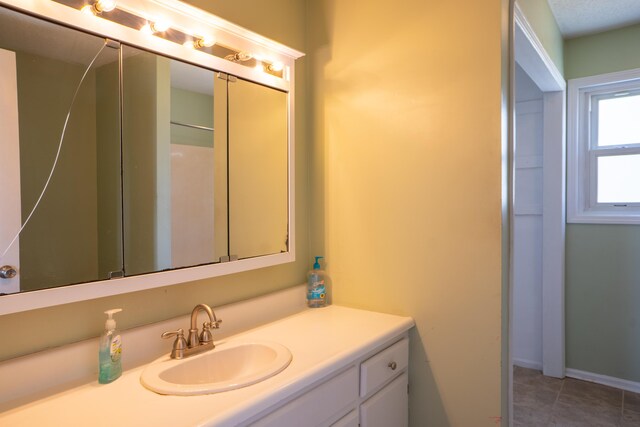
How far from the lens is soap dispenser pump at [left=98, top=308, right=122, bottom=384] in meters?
1.10

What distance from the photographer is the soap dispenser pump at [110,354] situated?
3.60ft

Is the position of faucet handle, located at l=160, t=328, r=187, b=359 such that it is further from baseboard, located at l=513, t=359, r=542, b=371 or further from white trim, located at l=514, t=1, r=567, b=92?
baseboard, located at l=513, t=359, r=542, b=371

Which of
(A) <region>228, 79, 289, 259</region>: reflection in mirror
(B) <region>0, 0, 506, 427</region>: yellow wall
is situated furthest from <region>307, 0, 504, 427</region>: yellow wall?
(A) <region>228, 79, 289, 259</region>: reflection in mirror

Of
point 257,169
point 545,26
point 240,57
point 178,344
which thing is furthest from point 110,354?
point 545,26

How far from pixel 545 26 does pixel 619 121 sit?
3.56 ft

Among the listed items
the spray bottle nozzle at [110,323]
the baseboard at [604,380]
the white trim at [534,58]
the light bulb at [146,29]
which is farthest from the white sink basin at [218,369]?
the baseboard at [604,380]

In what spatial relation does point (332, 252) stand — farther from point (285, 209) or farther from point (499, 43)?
point (499, 43)

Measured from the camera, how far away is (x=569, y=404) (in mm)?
2521

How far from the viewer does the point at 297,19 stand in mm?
1947

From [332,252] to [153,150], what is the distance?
0.97m

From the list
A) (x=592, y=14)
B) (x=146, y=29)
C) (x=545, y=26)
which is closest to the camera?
(x=146, y=29)

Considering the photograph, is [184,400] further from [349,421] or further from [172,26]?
[172,26]

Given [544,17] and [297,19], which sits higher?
[544,17]

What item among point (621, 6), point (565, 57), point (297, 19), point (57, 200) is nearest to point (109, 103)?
point (57, 200)
